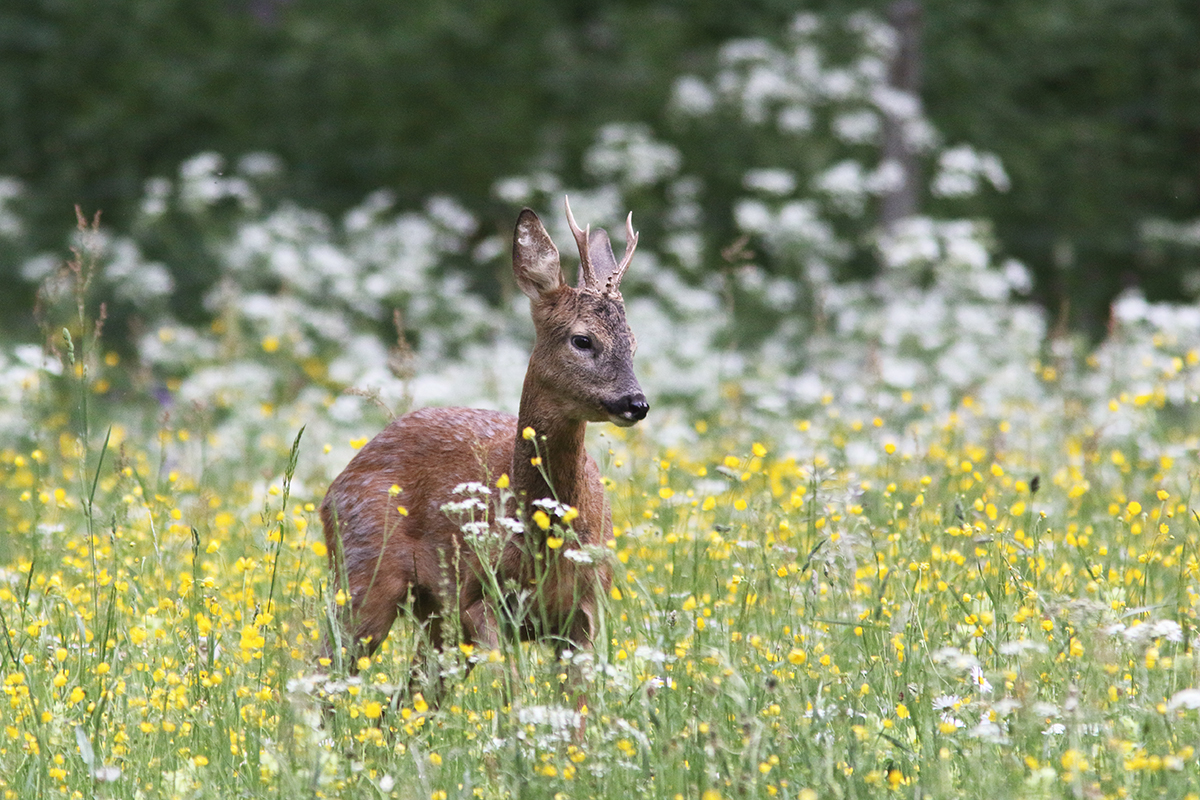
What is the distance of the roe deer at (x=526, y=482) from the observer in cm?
441

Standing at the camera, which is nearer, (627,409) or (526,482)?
(627,409)

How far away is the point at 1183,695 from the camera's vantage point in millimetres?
2818

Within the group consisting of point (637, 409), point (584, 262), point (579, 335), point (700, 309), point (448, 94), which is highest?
point (448, 94)

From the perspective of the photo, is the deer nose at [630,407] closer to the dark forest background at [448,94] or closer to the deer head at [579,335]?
the deer head at [579,335]

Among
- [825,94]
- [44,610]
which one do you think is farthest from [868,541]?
[825,94]

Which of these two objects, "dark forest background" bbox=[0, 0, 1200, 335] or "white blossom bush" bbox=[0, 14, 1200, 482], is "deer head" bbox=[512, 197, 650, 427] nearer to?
"white blossom bush" bbox=[0, 14, 1200, 482]

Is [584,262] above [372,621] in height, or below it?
above

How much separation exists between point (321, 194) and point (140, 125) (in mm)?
2024

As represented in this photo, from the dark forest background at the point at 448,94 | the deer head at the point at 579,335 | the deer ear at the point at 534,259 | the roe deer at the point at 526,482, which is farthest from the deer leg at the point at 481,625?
the dark forest background at the point at 448,94

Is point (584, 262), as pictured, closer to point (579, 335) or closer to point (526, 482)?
point (579, 335)

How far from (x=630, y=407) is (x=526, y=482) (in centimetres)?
46

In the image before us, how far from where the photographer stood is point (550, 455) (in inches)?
182

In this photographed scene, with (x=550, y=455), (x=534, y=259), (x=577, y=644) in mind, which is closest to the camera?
(x=577, y=644)

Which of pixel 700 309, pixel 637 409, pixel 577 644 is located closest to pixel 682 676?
pixel 577 644
